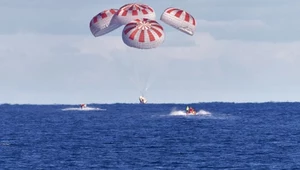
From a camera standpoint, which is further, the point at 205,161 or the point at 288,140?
the point at 288,140

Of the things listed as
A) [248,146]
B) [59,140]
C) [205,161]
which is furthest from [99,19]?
[205,161]

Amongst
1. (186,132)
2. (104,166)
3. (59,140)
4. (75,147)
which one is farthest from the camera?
(186,132)

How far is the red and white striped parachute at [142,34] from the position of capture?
116750 mm

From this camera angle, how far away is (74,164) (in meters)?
90.8

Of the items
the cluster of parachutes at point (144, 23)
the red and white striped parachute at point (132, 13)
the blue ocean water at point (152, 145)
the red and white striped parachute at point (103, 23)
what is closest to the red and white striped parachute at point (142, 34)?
the cluster of parachutes at point (144, 23)

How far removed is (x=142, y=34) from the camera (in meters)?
117

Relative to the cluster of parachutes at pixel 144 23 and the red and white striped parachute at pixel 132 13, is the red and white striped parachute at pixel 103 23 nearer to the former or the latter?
the cluster of parachutes at pixel 144 23

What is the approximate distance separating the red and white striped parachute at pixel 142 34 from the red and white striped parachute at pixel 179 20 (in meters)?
1.59

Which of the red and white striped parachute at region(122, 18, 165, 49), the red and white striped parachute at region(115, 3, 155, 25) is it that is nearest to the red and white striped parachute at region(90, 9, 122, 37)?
the red and white striped parachute at region(115, 3, 155, 25)

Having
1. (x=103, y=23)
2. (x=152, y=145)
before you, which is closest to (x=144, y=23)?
(x=103, y=23)

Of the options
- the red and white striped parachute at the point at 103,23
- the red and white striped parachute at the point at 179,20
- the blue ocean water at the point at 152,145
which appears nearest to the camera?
the blue ocean water at the point at 152,145

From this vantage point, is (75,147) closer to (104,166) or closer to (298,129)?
(104,166)

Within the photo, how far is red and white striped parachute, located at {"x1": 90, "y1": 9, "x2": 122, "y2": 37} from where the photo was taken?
12069 centimetres

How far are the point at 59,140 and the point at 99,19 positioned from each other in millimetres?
15483
